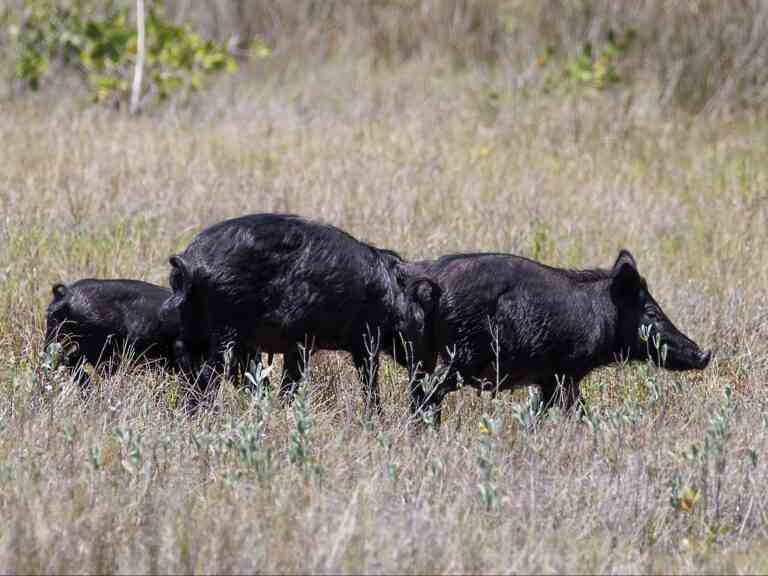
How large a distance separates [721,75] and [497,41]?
2.78 meters

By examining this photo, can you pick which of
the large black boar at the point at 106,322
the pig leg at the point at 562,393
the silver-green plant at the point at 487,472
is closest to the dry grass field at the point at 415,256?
the silver-green plant at the point at 487,472

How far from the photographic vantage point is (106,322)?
673cm

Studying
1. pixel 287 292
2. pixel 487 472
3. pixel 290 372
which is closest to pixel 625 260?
pixel 287 292

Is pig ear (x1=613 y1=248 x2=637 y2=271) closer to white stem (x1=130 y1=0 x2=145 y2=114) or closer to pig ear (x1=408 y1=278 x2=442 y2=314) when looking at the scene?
pig ear (x1=408 y1=278 x2=442 y2=314)

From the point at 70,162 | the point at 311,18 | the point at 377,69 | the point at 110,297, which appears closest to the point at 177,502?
the point at 110,297

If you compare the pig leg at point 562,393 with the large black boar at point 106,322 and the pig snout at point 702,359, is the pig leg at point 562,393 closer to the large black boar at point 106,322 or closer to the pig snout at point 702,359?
the pig snout at point 702,359

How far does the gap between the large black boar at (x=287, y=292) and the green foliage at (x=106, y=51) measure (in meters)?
6.93

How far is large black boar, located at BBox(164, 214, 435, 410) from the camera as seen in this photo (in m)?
5.97

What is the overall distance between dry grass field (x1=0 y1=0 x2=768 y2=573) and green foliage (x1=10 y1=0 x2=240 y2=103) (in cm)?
26

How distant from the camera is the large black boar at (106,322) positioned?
6.70 meters

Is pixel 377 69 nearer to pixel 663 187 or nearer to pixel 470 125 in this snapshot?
pixel 470 125

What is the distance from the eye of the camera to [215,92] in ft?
45.0

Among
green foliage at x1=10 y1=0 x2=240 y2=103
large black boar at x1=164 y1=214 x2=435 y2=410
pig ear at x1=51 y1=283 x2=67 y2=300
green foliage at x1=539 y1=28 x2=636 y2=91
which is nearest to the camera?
large black boar at x1=164 y1=214 x2=435 y2=410

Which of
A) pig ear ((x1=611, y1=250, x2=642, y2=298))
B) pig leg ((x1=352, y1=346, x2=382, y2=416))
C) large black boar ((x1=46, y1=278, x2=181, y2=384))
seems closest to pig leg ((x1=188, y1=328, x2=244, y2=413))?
large black boar ((x1=46, y1=278, x2=181, y2=384))
